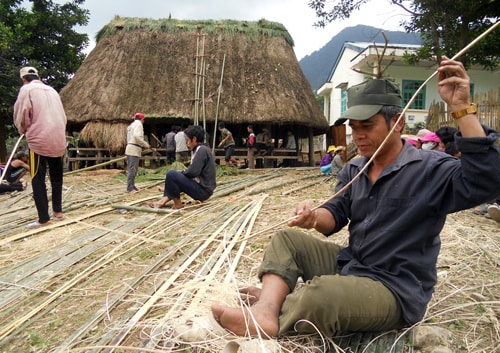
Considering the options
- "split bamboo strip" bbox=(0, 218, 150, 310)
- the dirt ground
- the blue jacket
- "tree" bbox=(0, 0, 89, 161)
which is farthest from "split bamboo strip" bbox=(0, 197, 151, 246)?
"tree" bbox=(0, 0, 89, 161)

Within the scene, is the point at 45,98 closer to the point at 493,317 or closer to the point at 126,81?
the point at 493,317

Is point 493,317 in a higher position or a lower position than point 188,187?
lower

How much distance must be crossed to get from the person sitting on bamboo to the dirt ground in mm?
385

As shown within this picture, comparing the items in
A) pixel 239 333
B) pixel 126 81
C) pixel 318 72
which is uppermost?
pixel 318 72

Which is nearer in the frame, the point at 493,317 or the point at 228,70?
the point at 493,317

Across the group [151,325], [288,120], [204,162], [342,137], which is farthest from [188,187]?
[342,137]

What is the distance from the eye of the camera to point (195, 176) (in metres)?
4.51

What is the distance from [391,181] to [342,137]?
12.2m

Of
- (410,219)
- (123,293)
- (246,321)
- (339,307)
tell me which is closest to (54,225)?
(123,293)

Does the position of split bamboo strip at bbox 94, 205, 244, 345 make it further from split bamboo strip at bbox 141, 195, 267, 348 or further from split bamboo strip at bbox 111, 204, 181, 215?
split bamboo strip at bbox 111, 204, 181, 215

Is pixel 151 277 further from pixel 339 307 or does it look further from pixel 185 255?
pixel 339 307

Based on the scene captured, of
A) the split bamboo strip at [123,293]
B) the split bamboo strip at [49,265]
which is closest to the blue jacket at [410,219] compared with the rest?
the split bamboo strip at [123,293]

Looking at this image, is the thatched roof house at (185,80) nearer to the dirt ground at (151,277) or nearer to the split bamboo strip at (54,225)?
the split bamboo strip at (54,225)

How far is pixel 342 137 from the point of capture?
1338 cm
